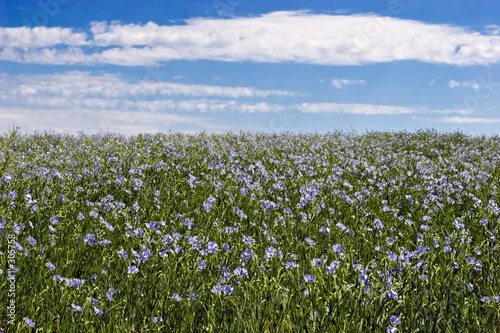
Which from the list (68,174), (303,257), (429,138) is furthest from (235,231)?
(429,138)

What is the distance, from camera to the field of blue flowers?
4340 millimetres

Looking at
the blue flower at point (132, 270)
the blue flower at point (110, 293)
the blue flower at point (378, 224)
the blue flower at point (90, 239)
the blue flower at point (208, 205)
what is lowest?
the blue flower at point (110, 293)

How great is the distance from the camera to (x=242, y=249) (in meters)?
6.07

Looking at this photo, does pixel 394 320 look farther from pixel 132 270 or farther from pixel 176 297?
pixel 132 270

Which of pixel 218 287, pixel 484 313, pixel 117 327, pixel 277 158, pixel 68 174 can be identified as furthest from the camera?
pixel 277 158

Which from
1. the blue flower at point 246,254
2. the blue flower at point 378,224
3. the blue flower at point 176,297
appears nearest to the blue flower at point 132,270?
the blue flower at point 176,297

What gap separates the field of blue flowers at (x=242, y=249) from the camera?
4.34m

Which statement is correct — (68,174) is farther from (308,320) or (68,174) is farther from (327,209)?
(308,320)

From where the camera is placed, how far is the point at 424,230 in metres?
7.28

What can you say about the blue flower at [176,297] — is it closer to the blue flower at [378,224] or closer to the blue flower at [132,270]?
the blue flower at [132,270]

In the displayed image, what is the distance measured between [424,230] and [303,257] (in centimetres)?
195

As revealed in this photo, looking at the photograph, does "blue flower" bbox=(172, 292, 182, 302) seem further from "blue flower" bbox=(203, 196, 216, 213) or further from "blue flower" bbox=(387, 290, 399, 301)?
"blue flower" bbox=(203, 196, 216, 213)

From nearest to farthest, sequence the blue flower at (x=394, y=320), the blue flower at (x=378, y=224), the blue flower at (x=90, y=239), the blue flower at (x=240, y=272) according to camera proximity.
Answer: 1. the blue flower at (x=394, y=320)
2. the blue flower at (x=240, y=272)
3. the blue flower at (x=90, y=239)
4. the blue flower at (x=378, y=224)

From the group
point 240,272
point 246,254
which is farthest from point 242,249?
point 240,272
